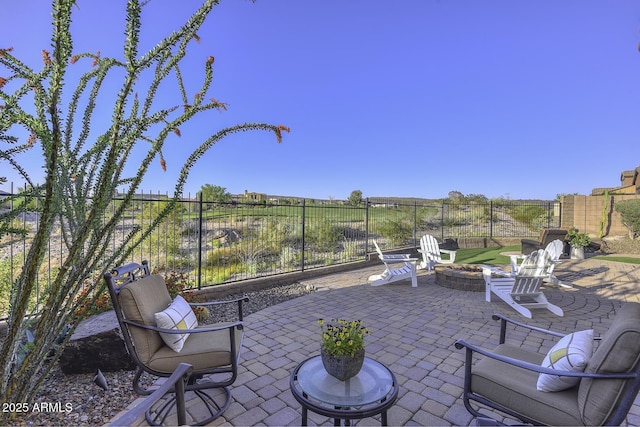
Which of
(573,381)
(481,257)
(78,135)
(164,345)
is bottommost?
(481,257)

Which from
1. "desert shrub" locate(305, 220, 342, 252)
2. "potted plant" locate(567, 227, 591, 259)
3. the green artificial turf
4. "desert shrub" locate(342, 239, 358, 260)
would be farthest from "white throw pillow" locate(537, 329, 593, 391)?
"potted plant" locate(567, 227, 591, 259)

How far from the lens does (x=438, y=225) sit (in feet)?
50.4

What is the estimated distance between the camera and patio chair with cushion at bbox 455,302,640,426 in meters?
1.40

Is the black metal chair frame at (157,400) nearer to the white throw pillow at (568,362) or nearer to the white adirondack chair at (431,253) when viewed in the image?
the white throw pillow at (568,362)

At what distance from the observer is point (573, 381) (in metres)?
1.67

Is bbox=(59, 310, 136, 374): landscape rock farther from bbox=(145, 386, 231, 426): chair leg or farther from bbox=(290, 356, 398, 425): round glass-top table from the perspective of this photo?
bbox=(290, 356, 398, 425): round glass-top table

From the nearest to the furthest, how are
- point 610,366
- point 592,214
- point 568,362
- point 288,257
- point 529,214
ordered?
1. point 610,366
2. point 568,362
3. point 288,257
4. point 592,214
5. point 529,214

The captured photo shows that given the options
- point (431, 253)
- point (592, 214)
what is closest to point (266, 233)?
point (431, 253)

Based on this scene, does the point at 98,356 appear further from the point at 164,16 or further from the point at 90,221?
the point at 164,16

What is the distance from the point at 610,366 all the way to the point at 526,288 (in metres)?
3.56

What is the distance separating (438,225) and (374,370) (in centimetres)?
1462

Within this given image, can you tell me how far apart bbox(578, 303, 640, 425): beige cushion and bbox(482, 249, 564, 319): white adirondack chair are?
3170 millimetres

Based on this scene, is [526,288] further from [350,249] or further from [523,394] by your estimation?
[350,249]

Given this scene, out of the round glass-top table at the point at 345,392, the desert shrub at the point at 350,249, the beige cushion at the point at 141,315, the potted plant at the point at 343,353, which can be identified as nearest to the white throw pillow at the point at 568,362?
the round glass-top table at the point at 345,392
